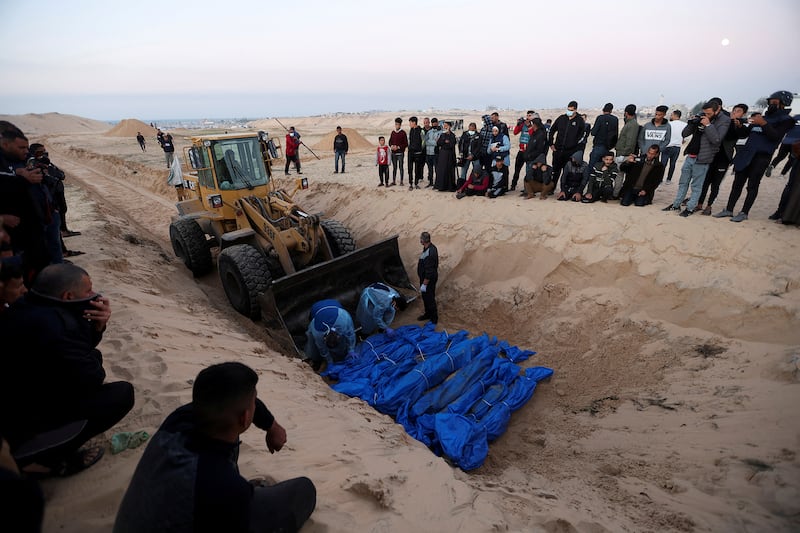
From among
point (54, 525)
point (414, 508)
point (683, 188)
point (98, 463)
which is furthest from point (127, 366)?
point (683, 188)

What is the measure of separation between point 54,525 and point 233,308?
15.3 ft

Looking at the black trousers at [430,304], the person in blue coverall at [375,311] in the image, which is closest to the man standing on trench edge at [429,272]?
the black trousers at [430,304]

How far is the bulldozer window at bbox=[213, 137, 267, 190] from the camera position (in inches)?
269

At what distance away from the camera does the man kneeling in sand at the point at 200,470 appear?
1.61 metres

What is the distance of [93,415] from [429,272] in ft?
15.1

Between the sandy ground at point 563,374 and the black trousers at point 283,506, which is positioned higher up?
the black trousers at point 283,506

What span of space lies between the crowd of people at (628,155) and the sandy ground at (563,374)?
480 millimetres

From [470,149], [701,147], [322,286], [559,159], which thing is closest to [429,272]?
[322,286]

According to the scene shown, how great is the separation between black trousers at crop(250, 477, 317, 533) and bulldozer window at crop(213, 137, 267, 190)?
5.84 meters

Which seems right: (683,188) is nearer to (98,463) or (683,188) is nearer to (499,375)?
(499,375)

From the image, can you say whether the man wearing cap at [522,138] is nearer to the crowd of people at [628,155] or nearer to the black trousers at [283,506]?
the crowd of people at [628,155]

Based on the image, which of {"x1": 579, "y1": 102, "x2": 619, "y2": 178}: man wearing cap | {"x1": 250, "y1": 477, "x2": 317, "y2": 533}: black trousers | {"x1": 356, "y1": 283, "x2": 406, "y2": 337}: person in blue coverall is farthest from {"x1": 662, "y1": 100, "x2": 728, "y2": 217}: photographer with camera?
{"x1": 250, "y1": 477, "x2": 317, "y2": 533}: black trousers

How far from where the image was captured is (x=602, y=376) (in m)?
5.01

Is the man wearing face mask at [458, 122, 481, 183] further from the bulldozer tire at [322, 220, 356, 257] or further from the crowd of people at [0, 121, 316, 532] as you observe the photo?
the crowd of people at [0, 121, 316, 532]
